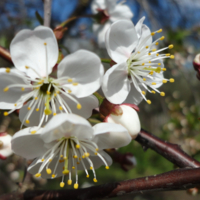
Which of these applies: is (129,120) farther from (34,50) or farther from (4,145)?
(4,145)

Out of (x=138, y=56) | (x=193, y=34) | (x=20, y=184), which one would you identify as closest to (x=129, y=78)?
(x=138, y=56)

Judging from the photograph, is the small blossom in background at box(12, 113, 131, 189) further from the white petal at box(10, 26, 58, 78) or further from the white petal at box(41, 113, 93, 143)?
the white petal at box(10, 26, 58, 78)

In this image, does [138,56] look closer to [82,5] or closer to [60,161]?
[60,161]

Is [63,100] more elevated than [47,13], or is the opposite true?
[47,13]

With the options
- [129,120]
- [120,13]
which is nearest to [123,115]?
[129,120]

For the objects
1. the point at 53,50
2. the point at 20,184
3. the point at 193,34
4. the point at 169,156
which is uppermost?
the point at 53,50

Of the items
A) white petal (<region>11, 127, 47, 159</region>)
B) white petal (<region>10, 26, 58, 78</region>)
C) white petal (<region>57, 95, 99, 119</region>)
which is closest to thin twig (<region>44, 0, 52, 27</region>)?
white petal (<region>10, 26, 58, 78</region>)
